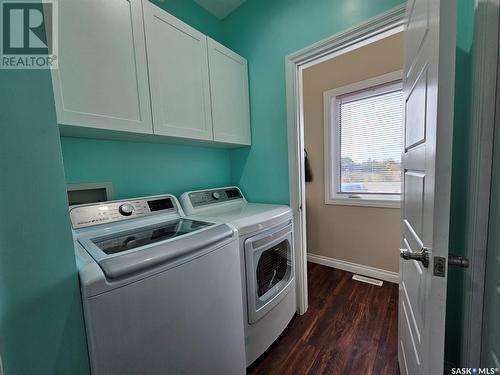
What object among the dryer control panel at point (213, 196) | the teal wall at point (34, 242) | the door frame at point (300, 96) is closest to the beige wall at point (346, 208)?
the door frame at point (300, 96)

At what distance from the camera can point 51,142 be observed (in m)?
0.57

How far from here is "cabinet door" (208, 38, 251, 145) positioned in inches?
61.2

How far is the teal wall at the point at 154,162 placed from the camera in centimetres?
122

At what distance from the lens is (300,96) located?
1.62 m

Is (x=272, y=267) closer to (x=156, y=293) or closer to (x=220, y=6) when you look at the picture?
(x=156, y=293)

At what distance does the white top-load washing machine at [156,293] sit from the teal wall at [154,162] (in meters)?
0.26

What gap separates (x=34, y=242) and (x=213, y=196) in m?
1.23

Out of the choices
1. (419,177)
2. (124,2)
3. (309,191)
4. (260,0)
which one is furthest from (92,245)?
(309,191)

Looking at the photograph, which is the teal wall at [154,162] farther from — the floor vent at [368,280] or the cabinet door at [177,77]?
the floor vent at [368,280]

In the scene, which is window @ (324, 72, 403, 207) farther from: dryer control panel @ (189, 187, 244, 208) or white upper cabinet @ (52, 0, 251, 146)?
white upper cabinet @ (52, 0, 251, 146)

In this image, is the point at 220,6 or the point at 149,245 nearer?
the point at 149,245

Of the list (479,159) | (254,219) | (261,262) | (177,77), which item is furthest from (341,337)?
(177,77)

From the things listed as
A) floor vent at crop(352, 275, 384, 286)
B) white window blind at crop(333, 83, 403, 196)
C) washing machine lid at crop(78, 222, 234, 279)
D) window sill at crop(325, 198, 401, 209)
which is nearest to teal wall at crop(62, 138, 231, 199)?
washing machine lid at crop(78, 222, 234, 279)

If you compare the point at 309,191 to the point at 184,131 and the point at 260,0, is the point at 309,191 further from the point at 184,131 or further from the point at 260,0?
the point at 260,0
